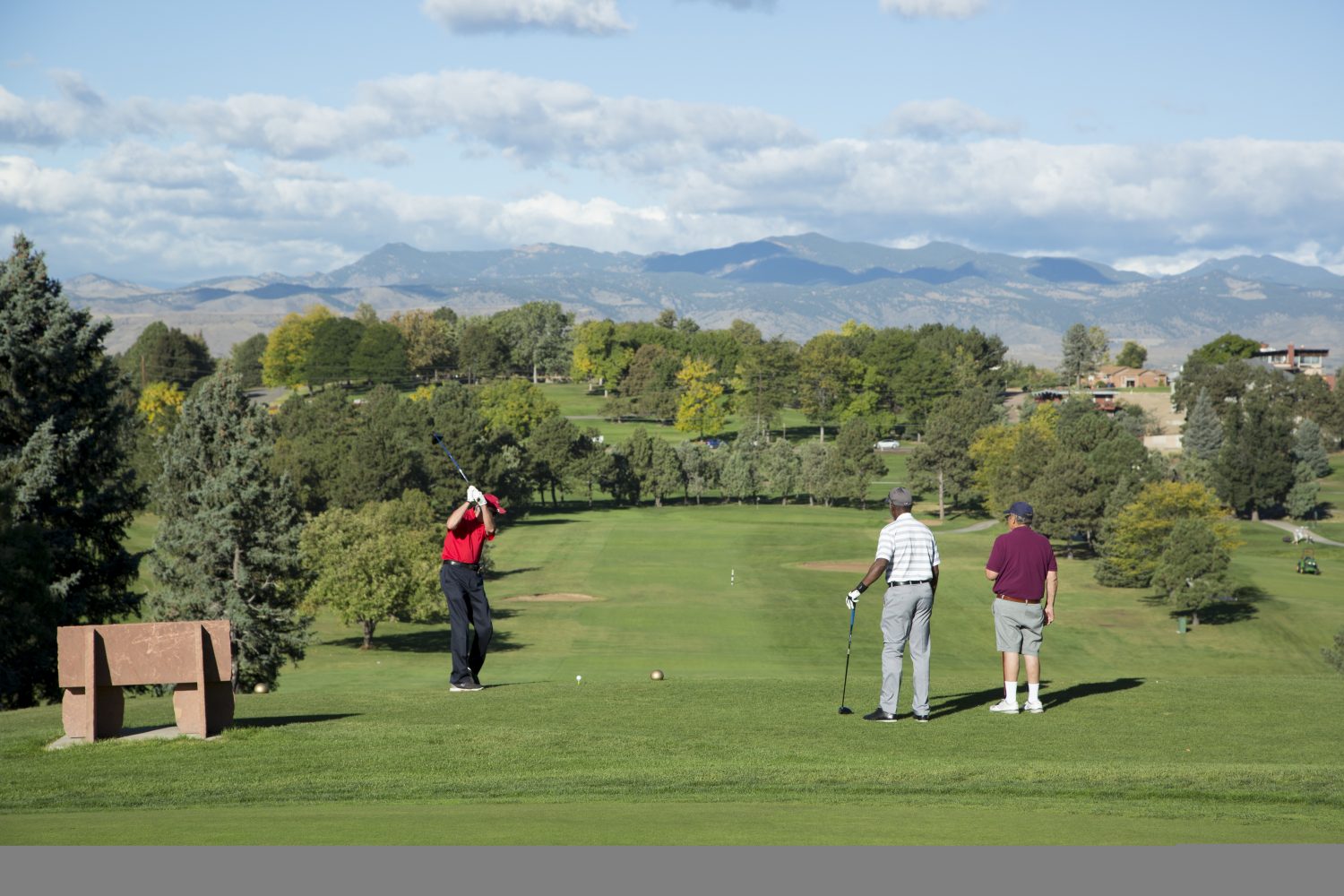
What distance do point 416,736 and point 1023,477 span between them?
104 m

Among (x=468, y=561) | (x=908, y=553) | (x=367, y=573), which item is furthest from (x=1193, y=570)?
(x=468, y=561)

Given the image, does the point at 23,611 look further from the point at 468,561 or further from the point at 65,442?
the point at 468,561

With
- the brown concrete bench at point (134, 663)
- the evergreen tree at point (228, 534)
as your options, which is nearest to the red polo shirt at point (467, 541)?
the brown concrete bench at point (134, 663)

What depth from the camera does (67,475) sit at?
109ft

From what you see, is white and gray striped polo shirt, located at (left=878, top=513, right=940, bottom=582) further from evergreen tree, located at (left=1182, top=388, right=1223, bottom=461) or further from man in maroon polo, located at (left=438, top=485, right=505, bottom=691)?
evergreen tree, located at (left=1182, top=388, right=1223, bottom=461)

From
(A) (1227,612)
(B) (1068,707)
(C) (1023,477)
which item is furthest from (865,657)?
(C) (1023,477)

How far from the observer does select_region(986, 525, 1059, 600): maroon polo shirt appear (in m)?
14.8

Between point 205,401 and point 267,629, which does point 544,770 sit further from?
point 205,401

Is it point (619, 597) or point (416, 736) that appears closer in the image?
point (416, 736)

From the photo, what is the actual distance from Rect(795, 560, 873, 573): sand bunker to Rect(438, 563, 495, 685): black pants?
69.7 meters

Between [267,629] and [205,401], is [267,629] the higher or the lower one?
the lower one

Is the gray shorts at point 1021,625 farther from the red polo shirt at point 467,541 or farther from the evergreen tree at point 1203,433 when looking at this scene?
the evergreen tree at point 1203,433

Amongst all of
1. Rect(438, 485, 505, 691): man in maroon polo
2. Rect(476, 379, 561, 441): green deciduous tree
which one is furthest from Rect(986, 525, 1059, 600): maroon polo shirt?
Rect(476, 379, 561, 441): green deciduous tree

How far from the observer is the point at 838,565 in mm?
89938
